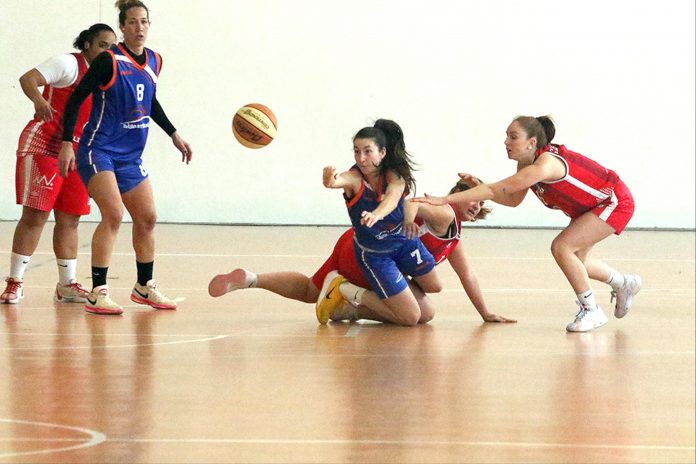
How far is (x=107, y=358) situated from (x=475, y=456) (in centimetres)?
179

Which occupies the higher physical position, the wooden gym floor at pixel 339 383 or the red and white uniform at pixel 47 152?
the red and white uniform at pixel 47 152

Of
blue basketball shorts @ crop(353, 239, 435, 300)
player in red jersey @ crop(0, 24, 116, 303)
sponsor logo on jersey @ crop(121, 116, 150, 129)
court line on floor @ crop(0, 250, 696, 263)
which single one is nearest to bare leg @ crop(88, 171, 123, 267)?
sponsor logo on jersey @ crop(121, 116, 150, 129)

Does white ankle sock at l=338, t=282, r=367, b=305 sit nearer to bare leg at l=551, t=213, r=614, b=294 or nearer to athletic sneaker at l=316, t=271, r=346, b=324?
athletic sneaker at l=316, t=271, r=346, b=324

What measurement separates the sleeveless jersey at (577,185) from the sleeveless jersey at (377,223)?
704 mm

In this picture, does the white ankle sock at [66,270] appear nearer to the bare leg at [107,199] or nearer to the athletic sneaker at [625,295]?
the bare leg at [107,199]

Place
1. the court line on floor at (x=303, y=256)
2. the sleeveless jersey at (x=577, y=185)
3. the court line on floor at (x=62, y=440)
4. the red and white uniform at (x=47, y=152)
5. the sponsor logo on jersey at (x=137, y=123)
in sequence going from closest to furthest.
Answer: the court line on floor at (x=62, y=440), the sleeveless jersey at (x=577, y=185), the sponsor logo on jersey at (x=137, y=123), the red and white uniform at (x=47, y=152), the court line on floor at (x=303, y=256)

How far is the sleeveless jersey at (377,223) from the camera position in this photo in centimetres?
521

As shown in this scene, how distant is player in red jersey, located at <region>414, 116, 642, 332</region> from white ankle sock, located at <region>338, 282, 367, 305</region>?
0.50 meters

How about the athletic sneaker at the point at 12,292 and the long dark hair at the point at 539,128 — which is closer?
the long dark hair at the point at 539,128

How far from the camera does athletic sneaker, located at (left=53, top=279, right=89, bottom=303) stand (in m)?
6.05

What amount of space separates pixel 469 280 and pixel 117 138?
5.67 ft

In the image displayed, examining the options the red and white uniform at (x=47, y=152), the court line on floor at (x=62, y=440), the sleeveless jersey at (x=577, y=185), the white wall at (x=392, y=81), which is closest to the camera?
the court line on floor at (x=62, y=440)

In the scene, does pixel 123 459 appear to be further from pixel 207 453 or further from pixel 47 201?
pixel 47 201

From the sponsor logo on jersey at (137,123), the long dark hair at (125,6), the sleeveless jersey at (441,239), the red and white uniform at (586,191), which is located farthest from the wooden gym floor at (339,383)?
the long dark hair at (125,6)
